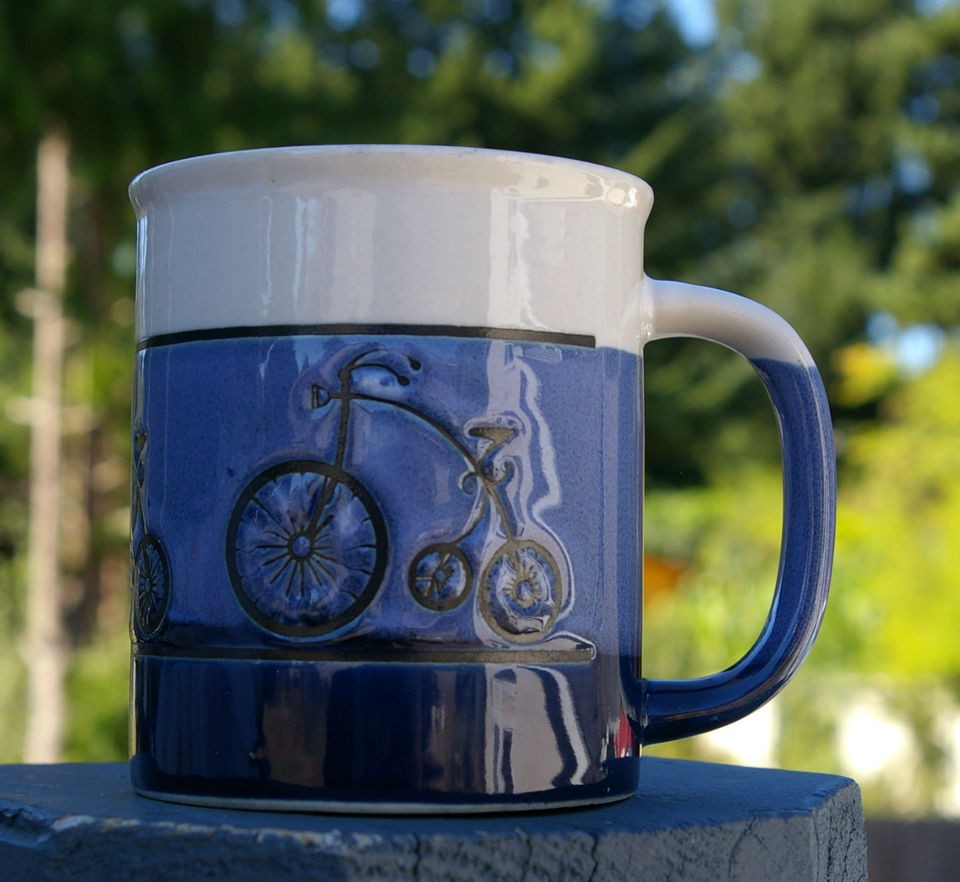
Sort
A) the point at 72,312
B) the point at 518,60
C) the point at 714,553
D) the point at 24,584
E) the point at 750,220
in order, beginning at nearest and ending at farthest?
the point at 72,312
the point at 24,584
the point at 714,553
the point at 518,60
the point at 750,220

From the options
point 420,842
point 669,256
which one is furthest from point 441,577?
point 669,256

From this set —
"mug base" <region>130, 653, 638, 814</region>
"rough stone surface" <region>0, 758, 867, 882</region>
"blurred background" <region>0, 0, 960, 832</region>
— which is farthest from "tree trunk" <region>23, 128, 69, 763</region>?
"mug base" <region>130, 653, 638, 814</region>

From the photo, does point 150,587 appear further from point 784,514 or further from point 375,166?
point 784,514

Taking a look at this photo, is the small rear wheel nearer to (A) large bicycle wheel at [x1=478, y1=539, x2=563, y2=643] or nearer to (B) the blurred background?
(A) large bicycle wheel at [x1=478, y1=539, x2=563, y2=643]

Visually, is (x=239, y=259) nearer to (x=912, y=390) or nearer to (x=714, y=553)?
(x=912, y=390)

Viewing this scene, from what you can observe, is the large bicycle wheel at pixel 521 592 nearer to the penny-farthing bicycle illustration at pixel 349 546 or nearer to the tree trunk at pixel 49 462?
the penny-farthing bicycle illustration at pixel 349 546

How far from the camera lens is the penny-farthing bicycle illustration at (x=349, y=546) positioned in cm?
86

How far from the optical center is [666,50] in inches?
557

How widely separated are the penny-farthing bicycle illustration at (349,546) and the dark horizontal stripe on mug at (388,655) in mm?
12

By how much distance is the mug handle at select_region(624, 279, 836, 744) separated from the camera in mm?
986

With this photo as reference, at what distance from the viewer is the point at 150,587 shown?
942mm

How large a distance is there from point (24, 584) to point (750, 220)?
10.2m

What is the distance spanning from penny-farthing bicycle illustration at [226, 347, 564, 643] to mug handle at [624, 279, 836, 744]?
17 cm

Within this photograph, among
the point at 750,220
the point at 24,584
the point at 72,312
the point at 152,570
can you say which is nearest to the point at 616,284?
the point at 152,570
